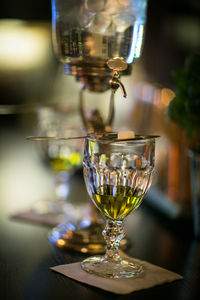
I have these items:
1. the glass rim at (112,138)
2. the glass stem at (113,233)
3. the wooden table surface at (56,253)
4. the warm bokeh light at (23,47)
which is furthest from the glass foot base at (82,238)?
the warm bokeh light at (23,47)

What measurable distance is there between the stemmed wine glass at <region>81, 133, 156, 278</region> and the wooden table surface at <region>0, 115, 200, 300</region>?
0.05 m

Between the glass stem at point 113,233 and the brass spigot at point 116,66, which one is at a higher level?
the brass spigot at point 116,66

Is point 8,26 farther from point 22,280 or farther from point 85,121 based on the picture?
point 22,280

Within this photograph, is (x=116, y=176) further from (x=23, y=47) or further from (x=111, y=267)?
(x=23, y=47)

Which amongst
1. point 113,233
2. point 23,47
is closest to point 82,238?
point 113,233

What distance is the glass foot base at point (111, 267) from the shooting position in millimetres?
672

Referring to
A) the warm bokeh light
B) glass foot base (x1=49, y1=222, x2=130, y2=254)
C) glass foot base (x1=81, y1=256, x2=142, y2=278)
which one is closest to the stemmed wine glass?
glass foot base (x1=81, y1=256, x2=142, y2=278)

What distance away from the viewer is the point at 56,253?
807 mm

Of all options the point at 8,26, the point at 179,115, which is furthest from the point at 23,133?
the point at 179,115

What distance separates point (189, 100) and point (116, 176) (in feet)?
0.83

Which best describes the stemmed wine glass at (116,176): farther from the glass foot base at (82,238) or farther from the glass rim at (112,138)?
the glass foot base at (82,238)

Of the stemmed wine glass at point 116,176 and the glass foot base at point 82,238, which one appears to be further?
the glass foot base at point 82,238

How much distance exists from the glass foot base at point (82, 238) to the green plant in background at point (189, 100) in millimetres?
233

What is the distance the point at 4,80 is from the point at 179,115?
79.2 inches
